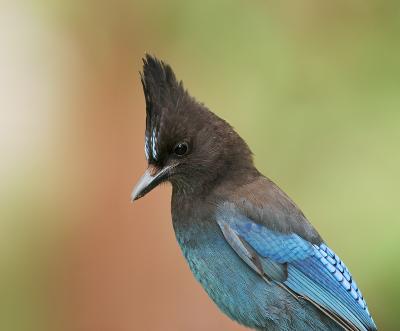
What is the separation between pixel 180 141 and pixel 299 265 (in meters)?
0.69

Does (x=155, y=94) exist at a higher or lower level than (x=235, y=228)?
higher

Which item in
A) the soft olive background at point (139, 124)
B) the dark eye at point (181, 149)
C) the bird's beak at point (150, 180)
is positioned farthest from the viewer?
the soft olive background at point (139, 124)

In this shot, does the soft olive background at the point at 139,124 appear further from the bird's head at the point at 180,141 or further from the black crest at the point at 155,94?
the black crest at the point at 155,94

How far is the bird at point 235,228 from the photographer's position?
12.6 ft

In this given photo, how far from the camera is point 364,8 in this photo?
6043 mm

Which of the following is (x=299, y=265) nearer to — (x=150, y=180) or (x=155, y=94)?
(x=150, y=180)

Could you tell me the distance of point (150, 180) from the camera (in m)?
3.86

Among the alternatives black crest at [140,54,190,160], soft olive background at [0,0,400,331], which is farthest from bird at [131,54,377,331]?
soft olive background at [0,0,400,331]

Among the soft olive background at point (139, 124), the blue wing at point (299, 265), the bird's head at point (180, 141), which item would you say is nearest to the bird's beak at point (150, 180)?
the bird's head at point (180, 141)

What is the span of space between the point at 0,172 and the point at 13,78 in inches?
25.8

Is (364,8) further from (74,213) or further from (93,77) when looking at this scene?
(74,213)

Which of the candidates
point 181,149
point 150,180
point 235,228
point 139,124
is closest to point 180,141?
point 181,149

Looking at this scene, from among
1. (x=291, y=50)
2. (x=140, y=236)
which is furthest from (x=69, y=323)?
(x=291, y=50)

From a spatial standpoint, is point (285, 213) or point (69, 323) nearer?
point (285, 213)
